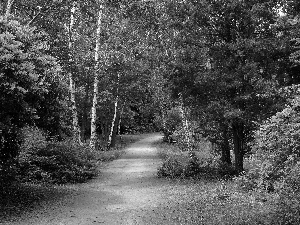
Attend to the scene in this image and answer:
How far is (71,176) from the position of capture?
16.5 m

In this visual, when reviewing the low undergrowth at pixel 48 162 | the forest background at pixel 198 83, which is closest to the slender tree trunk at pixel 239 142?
the forest background at pixel 198 83

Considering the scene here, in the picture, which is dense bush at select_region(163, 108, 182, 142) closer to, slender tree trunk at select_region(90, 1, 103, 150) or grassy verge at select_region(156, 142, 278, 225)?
slender tree trunk at select_region(90, 1, 103, 150)

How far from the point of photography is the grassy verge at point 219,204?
8289mm

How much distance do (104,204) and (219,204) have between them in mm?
3844

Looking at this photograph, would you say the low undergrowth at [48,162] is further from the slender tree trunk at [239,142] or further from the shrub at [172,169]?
the slender tree trunk at [239,142]

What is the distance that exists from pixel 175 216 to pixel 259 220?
106 inches

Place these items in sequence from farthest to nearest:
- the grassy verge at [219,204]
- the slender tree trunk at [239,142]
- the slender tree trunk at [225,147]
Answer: the slender tree trunk at [225,147] < the slender tree trunk at [239,142] < the grassy verge at [219,204]

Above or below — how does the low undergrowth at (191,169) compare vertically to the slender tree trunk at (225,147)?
below

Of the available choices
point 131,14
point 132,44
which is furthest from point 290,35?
point 132,44

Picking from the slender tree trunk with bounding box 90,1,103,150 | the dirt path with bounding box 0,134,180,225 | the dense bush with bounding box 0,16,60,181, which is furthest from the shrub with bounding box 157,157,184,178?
the slender tree trunk with bounding box 90,1,103,150

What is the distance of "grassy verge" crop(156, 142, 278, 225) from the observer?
8.29m

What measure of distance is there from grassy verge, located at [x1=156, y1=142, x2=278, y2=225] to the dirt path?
0.67 metres

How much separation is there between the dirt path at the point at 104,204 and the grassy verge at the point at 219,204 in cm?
67

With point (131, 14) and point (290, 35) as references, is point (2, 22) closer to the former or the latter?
point (131, 14)
